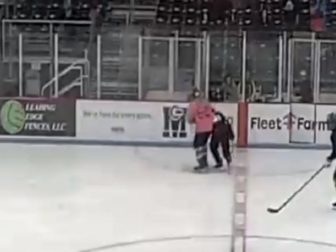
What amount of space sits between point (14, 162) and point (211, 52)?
16.4 feet

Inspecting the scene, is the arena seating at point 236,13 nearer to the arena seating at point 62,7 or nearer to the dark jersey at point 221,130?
the arena seating at point 62,7

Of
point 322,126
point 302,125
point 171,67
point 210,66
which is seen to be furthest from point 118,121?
point 322,126

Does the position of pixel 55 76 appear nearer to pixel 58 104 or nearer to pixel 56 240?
pixel 58 104

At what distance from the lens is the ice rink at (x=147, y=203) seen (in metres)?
7.89

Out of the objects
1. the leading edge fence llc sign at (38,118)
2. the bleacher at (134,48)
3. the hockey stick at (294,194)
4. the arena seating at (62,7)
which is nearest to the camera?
the hockey stick at (294,194)

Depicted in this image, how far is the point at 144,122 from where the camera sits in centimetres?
1568

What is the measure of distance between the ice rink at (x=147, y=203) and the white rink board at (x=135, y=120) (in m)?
1.08

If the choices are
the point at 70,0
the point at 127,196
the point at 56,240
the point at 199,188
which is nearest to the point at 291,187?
the point at 199,188

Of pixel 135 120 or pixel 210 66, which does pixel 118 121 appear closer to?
pixel 135 120

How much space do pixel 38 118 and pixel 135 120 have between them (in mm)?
1730

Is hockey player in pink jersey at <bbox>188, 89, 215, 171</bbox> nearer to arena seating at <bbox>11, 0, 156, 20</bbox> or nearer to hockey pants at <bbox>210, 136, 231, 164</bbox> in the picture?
hockey pants at <bbox>210, 136, 231, 164</bbox>

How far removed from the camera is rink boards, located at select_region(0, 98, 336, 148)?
50.8 feet

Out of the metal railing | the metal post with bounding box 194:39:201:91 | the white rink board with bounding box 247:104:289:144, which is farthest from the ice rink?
the metal post with bounding box 194:39:201:91

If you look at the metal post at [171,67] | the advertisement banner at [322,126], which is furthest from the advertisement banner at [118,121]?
the advertisement banner at [322,126]
